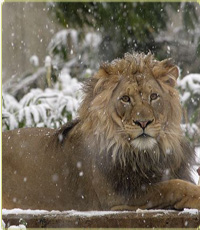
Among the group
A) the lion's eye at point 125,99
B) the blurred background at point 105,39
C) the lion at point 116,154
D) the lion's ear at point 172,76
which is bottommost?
the lion at point 116,154

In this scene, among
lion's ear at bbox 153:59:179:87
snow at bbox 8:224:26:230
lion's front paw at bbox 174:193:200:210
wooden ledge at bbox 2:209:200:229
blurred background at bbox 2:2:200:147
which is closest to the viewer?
snow at bbox 8:224:26:230

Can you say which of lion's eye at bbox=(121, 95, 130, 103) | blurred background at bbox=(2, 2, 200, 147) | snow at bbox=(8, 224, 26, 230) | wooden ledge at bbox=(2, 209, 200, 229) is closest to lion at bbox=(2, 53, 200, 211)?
lion's eye at bbox=(121, 95, 130, 103)

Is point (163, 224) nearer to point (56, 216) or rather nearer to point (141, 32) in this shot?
point (56, 216)

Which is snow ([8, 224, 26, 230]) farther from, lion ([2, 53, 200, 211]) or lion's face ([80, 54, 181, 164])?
lion's face ([80, 54, 181, 164])

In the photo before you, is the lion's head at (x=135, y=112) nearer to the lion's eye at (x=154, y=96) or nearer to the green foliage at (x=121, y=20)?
the lion's eye at (x=154, y=96)

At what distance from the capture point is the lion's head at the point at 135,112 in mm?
3639

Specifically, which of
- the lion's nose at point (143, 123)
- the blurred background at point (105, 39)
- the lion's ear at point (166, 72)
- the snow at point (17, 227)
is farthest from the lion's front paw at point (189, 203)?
the blurred background at point (105, 39)

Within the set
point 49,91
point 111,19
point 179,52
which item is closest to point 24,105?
point 49,91

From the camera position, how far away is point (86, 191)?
3.91 m

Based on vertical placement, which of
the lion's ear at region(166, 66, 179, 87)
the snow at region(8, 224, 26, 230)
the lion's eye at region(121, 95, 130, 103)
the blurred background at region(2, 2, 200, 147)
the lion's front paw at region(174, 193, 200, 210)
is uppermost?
the blurred background at region(2, 2, 200, 147)

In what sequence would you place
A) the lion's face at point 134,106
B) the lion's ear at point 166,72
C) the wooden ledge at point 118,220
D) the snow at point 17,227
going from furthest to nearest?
the lion's ear at point 166,72
the lion's face at point 134,106
the wooden ledge at point 118,220
the snow at point 17,227

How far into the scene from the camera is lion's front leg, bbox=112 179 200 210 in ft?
11.5

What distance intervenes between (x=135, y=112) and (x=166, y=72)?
0.44 metres

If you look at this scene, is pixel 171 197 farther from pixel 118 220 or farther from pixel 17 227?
pixel 17 227
